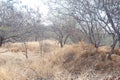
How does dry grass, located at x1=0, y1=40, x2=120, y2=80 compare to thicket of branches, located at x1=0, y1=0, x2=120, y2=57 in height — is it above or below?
below

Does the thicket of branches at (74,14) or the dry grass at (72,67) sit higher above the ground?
the thicket of branches at (74,14)

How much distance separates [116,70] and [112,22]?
200cm

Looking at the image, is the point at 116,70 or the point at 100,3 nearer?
the point at 116,70

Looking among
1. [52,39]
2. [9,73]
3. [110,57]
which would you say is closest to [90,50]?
[110,57]

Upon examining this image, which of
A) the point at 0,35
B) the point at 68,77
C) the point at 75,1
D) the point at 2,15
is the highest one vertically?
the point at 75,1

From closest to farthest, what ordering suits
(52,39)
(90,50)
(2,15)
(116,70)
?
(2,15) → (116,70) → (90,50) → (52,39)

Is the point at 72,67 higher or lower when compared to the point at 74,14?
lower

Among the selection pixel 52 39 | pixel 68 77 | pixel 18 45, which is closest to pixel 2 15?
pixel 68 77

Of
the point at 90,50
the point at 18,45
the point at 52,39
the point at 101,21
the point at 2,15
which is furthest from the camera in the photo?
the point at 52,39

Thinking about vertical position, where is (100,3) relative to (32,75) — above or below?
above

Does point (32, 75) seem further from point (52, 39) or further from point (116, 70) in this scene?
point (52, 39)

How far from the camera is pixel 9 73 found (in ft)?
29.6

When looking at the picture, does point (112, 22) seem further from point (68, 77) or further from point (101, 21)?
point (68, 77)

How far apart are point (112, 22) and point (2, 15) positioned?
15.1ft
